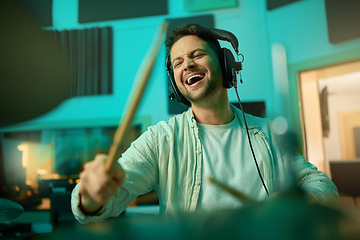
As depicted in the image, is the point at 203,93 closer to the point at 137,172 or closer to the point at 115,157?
the point at 137,172

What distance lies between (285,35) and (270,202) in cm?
128

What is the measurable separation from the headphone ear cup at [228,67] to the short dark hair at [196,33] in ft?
0.14

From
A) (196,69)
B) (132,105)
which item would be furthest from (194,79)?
(132,105)

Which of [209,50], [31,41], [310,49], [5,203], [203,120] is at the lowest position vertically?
[5,203]

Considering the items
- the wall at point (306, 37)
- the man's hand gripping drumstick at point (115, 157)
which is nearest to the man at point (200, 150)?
the man's hand gripping drumstick at point (115, 157)

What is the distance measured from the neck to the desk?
60cm

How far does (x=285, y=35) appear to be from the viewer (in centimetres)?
128

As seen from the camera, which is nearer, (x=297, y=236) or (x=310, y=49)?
(x=297, y=236)

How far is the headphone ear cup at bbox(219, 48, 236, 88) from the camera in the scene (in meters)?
0.72

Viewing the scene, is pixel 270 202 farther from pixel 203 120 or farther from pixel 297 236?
pixel 203 120

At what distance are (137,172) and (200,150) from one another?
0.18m

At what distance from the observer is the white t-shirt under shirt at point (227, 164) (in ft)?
2.17

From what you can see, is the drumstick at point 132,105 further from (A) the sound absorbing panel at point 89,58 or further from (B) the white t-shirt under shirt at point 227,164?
(A) the sound absorbing panel at point 89,58

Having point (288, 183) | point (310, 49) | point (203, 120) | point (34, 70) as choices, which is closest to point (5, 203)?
point (203, 120)
